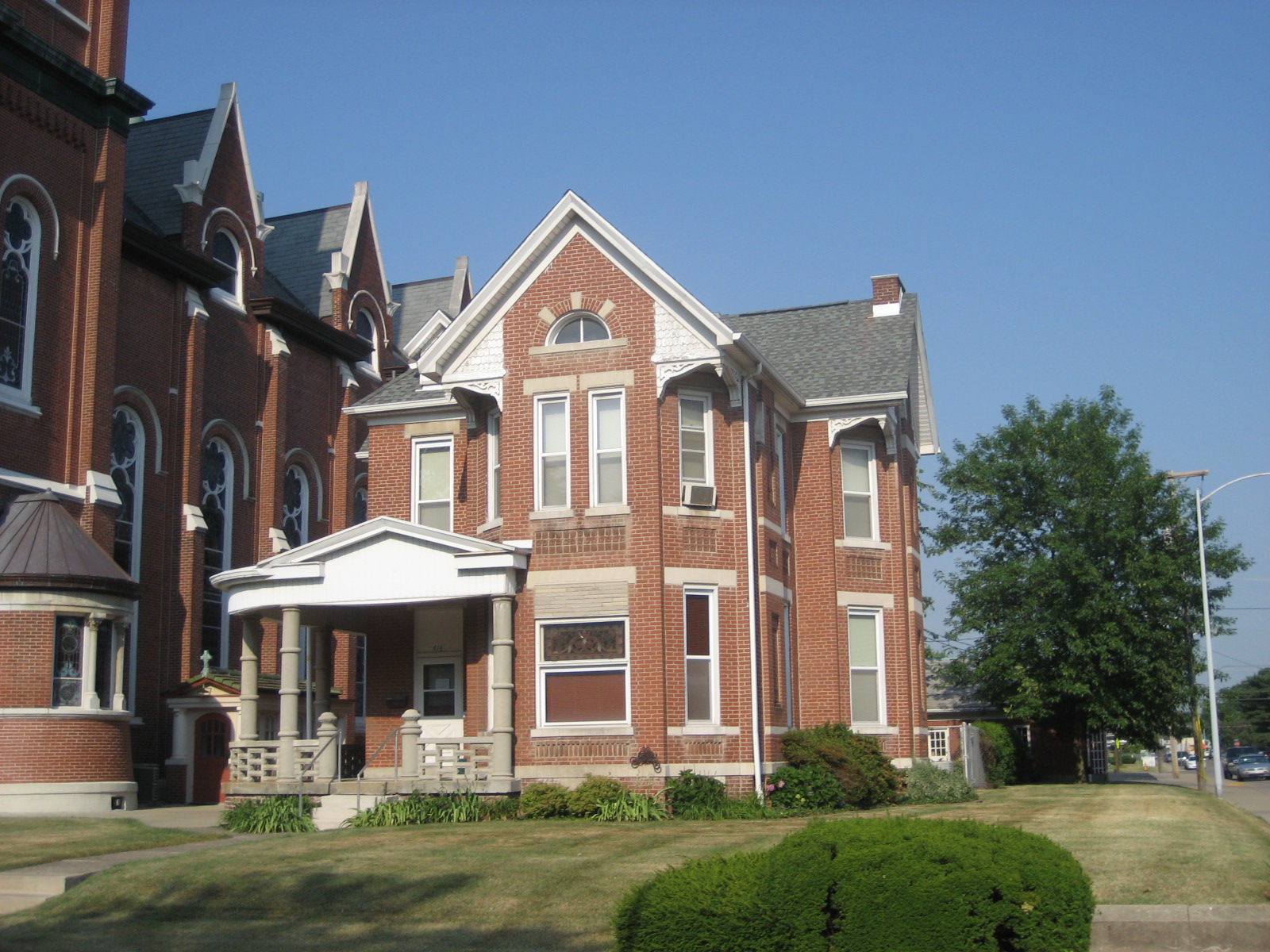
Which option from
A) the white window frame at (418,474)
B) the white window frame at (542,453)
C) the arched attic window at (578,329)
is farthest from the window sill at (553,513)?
the white window frame at (418,474)

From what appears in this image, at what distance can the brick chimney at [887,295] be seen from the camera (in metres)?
31.5

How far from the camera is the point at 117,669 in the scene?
27.9 metres

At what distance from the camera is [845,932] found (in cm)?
907

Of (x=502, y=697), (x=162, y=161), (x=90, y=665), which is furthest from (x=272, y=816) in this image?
(x=162, y=161)

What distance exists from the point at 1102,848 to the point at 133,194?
32.1 meters

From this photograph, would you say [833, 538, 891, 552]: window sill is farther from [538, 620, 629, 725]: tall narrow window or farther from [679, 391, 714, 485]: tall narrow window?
[538, 620, 629, 725]: tall narrow window

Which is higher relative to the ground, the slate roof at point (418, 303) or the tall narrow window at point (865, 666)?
the slate roof at point (418, 303)

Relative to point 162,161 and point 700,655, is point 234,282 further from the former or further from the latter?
point 700,655

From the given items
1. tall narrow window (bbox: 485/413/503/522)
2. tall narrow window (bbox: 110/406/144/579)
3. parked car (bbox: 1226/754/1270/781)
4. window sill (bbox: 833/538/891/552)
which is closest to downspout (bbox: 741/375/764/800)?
window sill (bbox: 833/538/891/552)

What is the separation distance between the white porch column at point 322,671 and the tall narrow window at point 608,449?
6.37 metres

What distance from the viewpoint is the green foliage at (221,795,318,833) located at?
2058 centimetres

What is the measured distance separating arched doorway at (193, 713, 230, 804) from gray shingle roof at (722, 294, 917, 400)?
1542 cm

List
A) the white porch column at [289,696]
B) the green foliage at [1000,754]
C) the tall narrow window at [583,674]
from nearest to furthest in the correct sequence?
the white porch column at [289,696]
the tall narrow window at [583,674]
the green foliage at [1000,754]

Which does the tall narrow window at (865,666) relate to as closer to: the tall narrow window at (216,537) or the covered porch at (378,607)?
the covered porch at (378,607)
